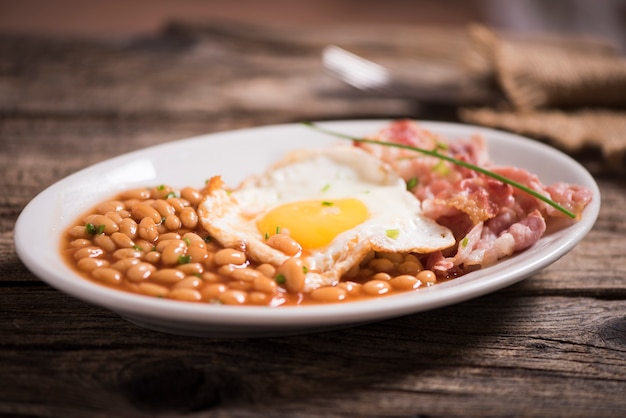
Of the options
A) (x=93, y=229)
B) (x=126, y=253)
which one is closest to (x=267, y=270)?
(x=126, y=253)

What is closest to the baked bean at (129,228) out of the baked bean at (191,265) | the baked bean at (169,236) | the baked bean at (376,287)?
the baked bean at (191,265)

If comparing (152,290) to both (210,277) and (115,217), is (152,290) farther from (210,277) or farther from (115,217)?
(115,217)

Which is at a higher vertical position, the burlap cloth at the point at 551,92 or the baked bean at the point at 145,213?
the burlap cloth at the point at 551,92

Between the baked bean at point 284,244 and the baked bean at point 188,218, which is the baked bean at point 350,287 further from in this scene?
the baked bean at point 188,218

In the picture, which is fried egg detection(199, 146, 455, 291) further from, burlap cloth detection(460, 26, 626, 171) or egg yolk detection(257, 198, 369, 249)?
burlap cloth detection(460, 26, 626, 171)

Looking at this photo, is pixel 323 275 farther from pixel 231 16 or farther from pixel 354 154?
pixel 231 16

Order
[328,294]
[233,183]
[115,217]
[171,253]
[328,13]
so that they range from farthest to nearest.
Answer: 1. [328,13]
2. [233,183]
3. [115,217]
4. [171,253]
5. [328,294]
